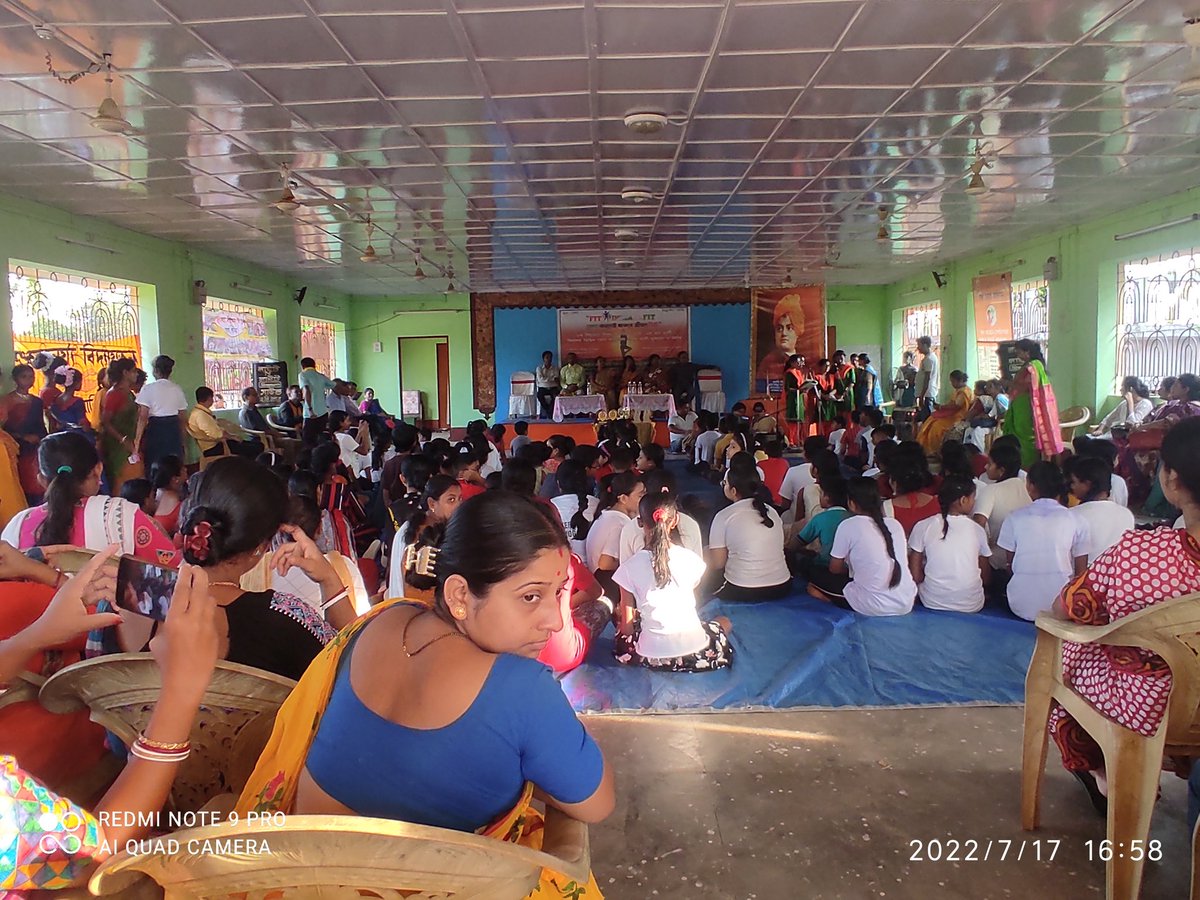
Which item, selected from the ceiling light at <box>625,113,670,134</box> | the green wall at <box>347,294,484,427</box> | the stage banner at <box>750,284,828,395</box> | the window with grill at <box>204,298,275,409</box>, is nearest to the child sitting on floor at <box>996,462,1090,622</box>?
the ceiling light at <box>625,113,670,134</box>

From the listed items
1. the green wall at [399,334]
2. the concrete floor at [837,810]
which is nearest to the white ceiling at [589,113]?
the concrete floor at [837,810]

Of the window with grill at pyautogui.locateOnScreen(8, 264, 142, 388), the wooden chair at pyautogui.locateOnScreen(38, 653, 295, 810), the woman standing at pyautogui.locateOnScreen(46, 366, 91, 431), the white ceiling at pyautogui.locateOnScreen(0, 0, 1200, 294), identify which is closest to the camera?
the wooden chair at pyautogui.locateOnScreen(38, 653, 295, 810)

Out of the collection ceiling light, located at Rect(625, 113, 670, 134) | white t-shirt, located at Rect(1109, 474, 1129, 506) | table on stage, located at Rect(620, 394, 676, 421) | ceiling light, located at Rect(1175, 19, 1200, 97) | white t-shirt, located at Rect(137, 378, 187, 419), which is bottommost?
white t-shirt, located at Rect(1109, 474, 1129, 506)

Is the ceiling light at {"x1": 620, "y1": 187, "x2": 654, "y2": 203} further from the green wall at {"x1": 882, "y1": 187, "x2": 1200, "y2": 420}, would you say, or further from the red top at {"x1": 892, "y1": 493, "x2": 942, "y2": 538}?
the green wall at {"x1": 882, "y1": 187, "x2": 1200, "y2": 420}

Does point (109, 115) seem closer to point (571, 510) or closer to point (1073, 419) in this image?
point (571, 510)

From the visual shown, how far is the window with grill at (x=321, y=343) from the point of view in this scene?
45.3 feet

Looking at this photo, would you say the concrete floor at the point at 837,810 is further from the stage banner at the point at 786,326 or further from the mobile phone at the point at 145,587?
the stage banner at the point at 786,326

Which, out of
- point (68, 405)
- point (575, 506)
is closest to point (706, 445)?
point (575, 506)

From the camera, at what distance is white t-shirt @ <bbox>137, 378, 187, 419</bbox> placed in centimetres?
686

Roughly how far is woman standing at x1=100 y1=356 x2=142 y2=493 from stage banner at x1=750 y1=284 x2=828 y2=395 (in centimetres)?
857

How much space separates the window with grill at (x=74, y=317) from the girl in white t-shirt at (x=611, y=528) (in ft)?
17.7

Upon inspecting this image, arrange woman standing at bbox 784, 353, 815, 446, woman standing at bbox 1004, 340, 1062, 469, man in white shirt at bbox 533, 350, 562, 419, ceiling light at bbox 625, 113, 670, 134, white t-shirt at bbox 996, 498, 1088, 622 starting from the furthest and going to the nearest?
1. man in white shirt at bbox 533, 350, 562, 419
2. woman standing at bbox 784, 353, 815, 446
3. woman standing at bbox 1004, 340, 1062, 469
4. ceiling light at bbox 625, 113, 670, 134
5. white t-shirt at bbox 996, 498, 1088, 622

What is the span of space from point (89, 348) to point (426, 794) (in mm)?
8353

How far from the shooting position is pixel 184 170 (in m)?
5.96
